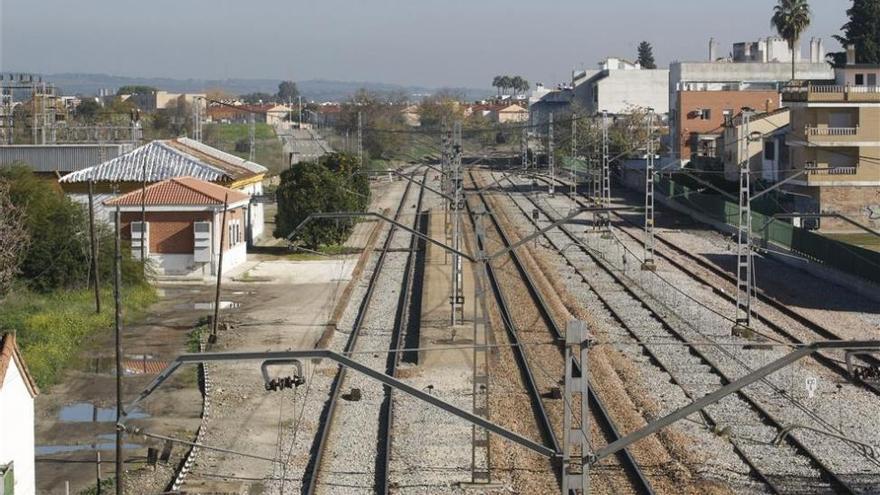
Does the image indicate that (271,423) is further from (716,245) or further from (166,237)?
(716,245)

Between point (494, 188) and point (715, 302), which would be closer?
point (715, 302)

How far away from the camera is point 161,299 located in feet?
105

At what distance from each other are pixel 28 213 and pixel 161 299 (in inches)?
143

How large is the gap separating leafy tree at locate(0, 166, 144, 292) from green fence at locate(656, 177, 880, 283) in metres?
15.3

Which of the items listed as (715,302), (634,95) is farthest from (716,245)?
(634,95)

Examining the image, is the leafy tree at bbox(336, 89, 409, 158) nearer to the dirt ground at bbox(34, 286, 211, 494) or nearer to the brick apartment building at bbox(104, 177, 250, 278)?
the brick apartment building at bbox(104, 177, 250, 278)

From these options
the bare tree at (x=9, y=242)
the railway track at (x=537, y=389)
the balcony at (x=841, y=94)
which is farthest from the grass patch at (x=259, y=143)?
the bare tree at (x=9, y=242)

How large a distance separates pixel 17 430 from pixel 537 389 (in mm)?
8021

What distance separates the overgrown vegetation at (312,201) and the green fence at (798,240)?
486 inches

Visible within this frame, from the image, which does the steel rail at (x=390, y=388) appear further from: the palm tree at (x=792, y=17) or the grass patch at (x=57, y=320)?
the palm tree at (x=792, y=17)

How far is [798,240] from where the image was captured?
3750 centimetres

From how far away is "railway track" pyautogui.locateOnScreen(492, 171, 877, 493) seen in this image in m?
15.0

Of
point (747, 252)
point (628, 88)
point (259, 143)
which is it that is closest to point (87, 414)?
point (747, 252)

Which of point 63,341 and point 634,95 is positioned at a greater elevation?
point 634,95
